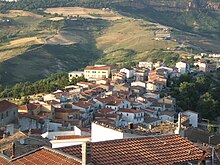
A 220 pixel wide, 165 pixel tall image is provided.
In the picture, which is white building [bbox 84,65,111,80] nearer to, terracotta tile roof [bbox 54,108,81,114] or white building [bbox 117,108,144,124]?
white building [bbox 117,108,144,124]

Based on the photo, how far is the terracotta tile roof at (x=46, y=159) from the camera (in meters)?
9.25

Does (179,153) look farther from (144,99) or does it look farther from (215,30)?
(215,30)

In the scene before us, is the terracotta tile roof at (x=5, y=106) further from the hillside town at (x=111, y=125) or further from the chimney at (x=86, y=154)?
the chimney at (x=86, y=154)

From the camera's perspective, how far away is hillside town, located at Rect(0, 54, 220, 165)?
10.0 metres

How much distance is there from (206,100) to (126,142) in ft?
121

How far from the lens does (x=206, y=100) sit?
46500 millimetres

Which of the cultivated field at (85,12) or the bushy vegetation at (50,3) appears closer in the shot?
the cultivated field at (85,12)

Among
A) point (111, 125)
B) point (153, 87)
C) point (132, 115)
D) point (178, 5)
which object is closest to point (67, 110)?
point (132, 115)

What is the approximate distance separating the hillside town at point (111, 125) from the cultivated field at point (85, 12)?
3295 inches

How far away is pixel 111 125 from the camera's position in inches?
926

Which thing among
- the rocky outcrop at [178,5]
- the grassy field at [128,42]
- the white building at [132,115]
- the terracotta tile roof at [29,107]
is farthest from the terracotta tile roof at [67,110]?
the rocky outcrop at [178,5]

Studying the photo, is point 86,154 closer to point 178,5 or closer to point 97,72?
point 97,72

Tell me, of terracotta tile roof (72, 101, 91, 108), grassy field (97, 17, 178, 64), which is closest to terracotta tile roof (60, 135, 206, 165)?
terracotta tile roof (72, 101, 91, 108)

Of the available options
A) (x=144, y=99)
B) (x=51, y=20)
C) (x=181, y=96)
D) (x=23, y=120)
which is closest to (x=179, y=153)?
(x=23, y=120)
